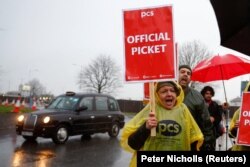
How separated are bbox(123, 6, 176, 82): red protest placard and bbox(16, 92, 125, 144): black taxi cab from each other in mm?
9682

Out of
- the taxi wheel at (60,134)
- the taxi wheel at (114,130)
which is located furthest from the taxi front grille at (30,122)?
the taxi wheel at (114,130)

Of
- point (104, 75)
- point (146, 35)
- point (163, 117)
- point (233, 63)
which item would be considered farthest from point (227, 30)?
point (104, 75)

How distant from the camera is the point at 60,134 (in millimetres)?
14000

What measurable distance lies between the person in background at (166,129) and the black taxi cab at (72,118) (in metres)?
9.80

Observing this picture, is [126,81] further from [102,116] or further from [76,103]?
[102,116]

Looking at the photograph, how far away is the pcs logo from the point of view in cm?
406

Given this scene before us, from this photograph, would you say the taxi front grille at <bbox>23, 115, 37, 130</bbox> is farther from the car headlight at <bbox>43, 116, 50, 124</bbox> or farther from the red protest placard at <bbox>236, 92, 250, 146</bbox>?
the red protest placard at <bbox>236, 92, 250, 146</bbox>

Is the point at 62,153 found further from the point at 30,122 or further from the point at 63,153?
the point at 30,122

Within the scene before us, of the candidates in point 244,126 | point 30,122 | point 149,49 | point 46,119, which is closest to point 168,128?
point 149,49

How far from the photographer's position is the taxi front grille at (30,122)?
535 inches

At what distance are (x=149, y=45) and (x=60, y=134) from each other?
33.4 feet

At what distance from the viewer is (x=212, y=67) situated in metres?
8.62

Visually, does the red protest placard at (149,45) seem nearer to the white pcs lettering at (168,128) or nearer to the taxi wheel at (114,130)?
the white pcs lettering at (168,128)

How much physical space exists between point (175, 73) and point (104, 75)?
75.0 m
